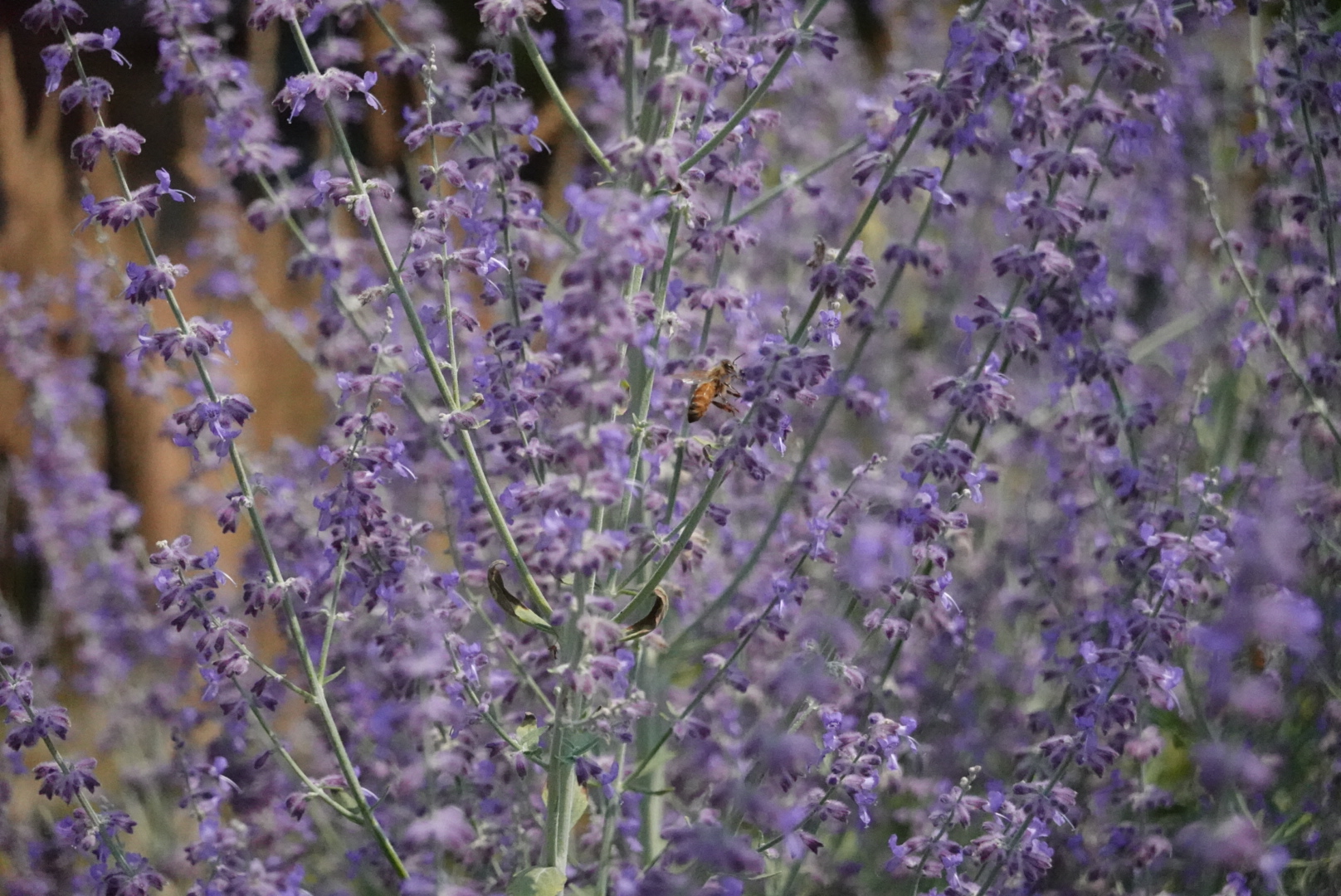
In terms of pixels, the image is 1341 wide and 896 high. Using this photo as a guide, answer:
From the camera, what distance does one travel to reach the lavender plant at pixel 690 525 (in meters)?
1.64

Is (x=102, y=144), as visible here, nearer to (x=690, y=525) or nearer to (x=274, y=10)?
(x=274, y=10)

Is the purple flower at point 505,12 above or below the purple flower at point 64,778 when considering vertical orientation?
above

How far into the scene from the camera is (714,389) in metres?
1.95

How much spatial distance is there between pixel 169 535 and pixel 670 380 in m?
2.61

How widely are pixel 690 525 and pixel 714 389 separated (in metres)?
0.32

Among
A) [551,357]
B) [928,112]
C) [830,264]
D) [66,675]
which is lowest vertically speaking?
[66,675]

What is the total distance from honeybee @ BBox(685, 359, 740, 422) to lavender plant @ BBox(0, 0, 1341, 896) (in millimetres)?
11

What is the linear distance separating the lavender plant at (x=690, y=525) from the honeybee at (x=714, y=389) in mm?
11

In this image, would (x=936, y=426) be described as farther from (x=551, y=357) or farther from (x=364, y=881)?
(x=364, y=881)

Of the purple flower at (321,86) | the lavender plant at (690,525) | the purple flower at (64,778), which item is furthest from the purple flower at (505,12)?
the purple flower at (64,778)

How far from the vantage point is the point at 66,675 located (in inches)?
154

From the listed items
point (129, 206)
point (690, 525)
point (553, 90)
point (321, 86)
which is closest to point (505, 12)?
point (553, 90)

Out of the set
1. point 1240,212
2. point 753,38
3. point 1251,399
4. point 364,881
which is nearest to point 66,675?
point 364,881

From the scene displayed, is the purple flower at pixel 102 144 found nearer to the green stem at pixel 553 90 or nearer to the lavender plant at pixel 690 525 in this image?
the lavender plant at pixel 690 525
